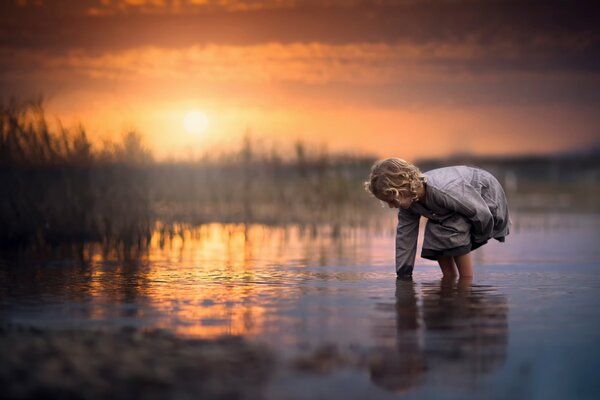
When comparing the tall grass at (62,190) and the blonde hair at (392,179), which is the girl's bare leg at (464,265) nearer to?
the blonde hair at (392,179)

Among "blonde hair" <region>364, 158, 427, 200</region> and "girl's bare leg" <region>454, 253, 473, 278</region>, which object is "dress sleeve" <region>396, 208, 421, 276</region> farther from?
"blonde hair" <region>364, 158, 427, 200</region>

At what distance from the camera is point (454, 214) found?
9.04 metres

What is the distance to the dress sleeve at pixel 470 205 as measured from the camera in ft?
28.8

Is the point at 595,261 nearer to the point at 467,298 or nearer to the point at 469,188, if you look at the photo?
the point at 469,188

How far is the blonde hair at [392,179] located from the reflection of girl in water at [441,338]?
32.3 inches

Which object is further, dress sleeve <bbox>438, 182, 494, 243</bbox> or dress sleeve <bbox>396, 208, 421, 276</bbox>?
dress sleeve <bbox>396, 208, 421, 276</bbox>

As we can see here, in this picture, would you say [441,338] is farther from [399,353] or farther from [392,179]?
[392,179]

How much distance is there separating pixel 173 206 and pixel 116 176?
164 inches

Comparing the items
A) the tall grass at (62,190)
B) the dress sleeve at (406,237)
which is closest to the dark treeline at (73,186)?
the tall grass at (62,190)

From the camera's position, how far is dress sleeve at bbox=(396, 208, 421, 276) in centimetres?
908

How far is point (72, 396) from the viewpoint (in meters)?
4.46

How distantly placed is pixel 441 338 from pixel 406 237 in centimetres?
→ 318

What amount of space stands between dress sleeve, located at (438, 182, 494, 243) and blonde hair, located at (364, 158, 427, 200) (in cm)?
36

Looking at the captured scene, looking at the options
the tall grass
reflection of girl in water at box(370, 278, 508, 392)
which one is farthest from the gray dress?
the tall grass
